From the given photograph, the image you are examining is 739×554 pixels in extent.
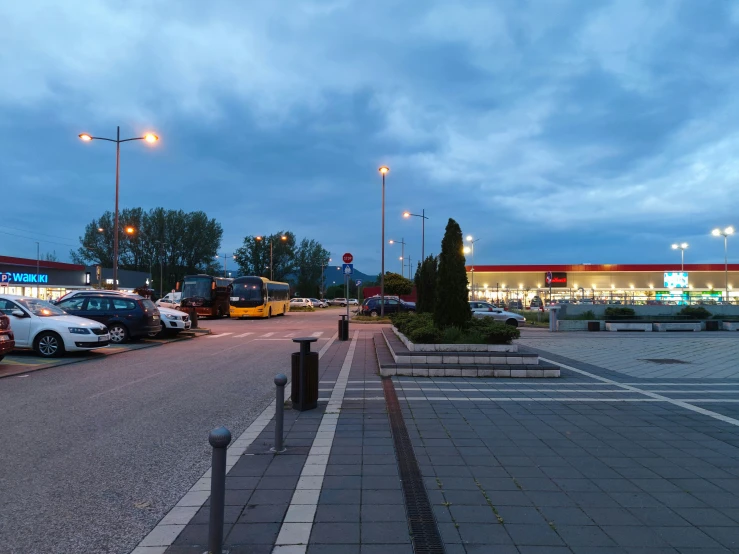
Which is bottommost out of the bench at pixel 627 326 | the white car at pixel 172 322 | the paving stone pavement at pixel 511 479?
the paving stone pavement at pixel 511 479

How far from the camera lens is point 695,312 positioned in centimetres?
A: 3008

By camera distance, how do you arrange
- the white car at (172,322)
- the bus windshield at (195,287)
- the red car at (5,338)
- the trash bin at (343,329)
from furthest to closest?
the bus windshield at (195,287) → the white car at (172,322) → the trash bin at (343,329) → the red car at (5,338)

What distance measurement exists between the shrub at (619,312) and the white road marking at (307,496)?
84.4 feet

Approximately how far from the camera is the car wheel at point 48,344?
13781 mm

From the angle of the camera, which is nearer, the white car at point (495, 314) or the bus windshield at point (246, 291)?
the white car at point (495, 314)

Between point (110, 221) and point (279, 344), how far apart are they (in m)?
65.6

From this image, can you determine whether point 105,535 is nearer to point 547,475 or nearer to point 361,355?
point 547,475

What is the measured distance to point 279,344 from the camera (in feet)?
61.8

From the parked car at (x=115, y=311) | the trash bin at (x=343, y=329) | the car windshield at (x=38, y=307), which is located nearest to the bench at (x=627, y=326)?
the trash bin at (x=343, y=329)

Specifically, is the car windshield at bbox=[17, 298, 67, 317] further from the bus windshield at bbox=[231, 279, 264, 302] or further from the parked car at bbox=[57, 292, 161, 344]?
the bus windshield at bbox=[231, 279, 264, 302]

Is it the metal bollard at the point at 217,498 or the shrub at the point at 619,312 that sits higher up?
the shrub at the point at 619,312

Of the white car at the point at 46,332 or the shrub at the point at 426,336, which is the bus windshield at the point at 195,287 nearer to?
the white car at the point at 46,332

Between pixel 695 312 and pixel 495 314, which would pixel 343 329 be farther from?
pixel 695 312

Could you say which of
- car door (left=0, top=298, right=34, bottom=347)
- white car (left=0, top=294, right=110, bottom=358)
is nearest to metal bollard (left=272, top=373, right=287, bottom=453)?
white car (left=0, top=294, right=110, bottom=358)
